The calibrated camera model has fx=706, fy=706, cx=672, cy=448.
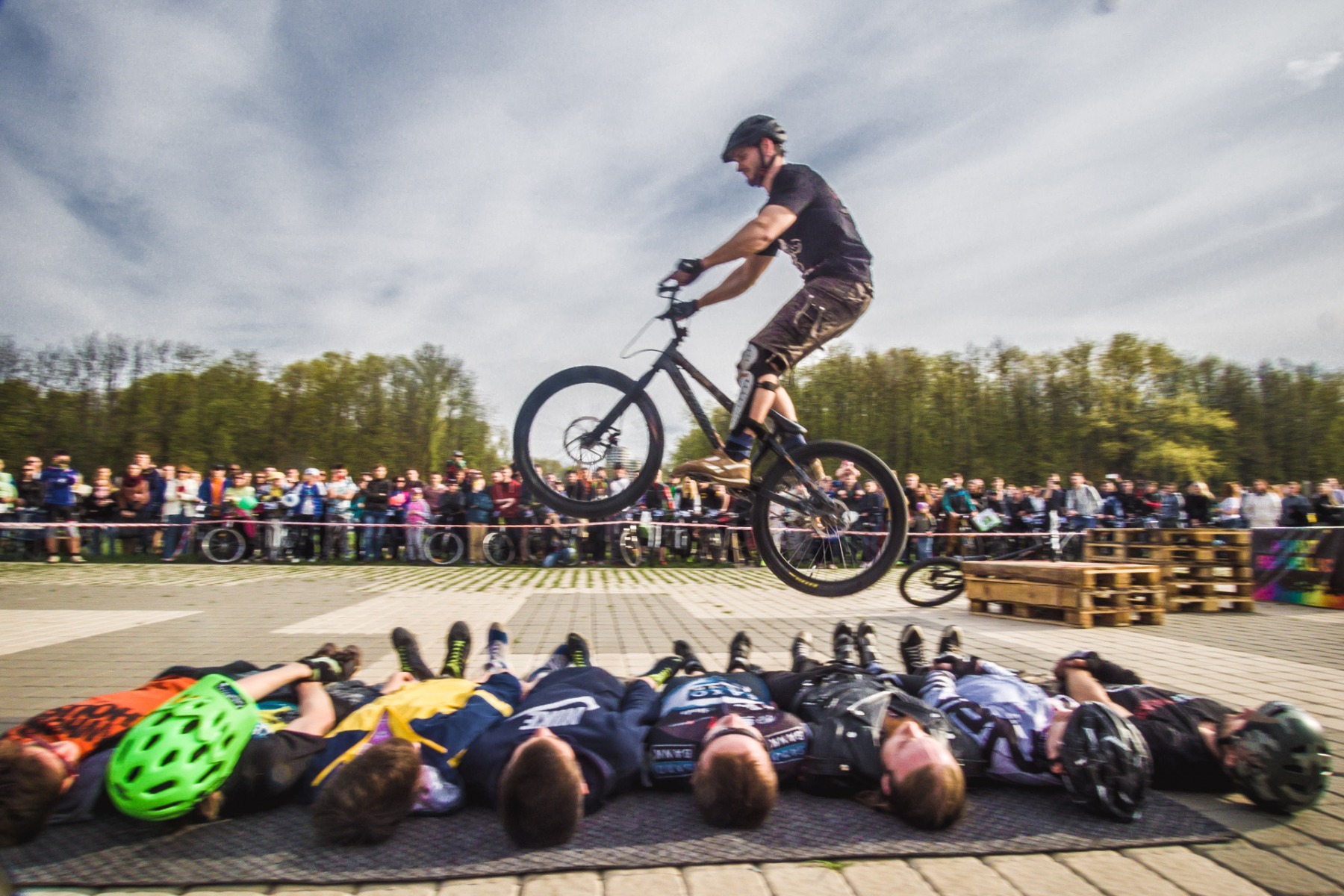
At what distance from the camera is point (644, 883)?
2859 mm

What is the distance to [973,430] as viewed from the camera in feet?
91.7

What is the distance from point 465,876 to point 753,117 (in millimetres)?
3884

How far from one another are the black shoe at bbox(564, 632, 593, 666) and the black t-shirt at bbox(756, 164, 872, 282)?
316cm

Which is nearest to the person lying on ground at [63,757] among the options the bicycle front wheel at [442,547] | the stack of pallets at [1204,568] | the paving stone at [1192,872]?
the paving stone at [1192,872]

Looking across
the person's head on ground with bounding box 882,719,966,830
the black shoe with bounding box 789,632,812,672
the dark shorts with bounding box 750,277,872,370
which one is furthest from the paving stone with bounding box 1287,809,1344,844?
the dark shorts with bounding box 750,277,872,370

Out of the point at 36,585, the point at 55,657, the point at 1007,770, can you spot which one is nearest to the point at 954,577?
the point at 1007,770

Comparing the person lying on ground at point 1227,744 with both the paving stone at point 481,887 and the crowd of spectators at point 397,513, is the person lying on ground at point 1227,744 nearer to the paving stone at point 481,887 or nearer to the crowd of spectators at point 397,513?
the paving stone at point 481,887

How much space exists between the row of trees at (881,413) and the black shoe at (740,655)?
4.99 feet

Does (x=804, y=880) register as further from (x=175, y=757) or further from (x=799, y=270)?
(x=799, y=270)

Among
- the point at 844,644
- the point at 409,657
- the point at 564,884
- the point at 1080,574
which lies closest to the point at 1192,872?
the point at 564,884

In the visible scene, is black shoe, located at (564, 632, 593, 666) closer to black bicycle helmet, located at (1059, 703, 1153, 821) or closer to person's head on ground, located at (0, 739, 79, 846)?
person's head on ground, located at (0, 739, 79, 846)

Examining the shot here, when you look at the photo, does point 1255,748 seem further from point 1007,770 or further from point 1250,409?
point 1250,409

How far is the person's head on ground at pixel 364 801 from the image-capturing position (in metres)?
3.13

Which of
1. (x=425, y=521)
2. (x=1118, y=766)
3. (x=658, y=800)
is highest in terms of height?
(x=425, y=521)
